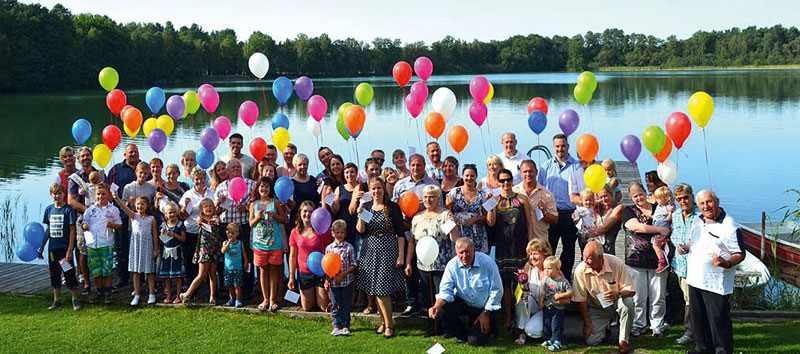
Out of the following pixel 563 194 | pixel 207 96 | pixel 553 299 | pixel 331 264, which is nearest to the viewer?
pixel 553 299

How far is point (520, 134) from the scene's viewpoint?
2528 centimetres

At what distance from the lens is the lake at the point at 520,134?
56.4 feet

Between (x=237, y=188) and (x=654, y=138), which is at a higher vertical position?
(x=654, y=138)

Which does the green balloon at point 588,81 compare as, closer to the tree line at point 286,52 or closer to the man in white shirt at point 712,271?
the man in white shirt at point 712,271

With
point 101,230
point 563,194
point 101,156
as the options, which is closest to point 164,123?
point 101,156

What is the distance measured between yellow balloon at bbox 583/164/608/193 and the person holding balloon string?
2.47m

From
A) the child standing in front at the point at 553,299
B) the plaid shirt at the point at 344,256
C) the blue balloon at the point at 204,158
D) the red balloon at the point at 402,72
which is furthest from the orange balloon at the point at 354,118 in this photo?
the child standing in front at the point at 553,299

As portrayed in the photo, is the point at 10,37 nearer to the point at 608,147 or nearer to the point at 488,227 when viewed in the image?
the point at 608,147

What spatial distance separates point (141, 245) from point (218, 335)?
1.51 m

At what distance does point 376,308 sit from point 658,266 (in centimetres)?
256

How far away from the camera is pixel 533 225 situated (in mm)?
6562

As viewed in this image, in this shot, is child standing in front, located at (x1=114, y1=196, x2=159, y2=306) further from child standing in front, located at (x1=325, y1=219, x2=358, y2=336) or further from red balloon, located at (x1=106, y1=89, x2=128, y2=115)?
red balloon, located at (x1=106, y1=89, x2=128, y2=115)

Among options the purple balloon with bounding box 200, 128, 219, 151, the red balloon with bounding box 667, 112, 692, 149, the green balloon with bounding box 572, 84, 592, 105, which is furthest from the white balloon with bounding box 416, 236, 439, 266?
the green balloon with bounding box 572, 84, 592, 105

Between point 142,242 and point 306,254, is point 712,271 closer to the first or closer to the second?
point 306,254
